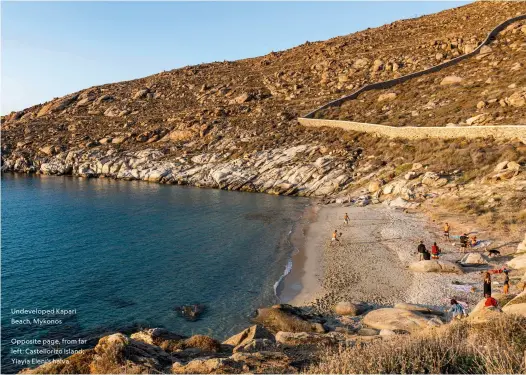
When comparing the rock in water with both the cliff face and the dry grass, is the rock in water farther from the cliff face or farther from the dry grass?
the cliff face

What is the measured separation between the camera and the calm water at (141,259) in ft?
71.3

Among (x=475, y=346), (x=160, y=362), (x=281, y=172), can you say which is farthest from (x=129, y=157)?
(x=475, y=346)

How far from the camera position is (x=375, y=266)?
88.6 ft

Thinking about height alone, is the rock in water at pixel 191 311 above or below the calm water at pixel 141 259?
below

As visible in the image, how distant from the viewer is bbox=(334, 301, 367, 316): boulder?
20203 millimetres

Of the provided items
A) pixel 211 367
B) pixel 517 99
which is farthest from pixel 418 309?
pixel 517 99

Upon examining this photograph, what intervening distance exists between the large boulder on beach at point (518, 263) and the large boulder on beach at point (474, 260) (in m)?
1.57

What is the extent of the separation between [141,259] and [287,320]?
16165mm

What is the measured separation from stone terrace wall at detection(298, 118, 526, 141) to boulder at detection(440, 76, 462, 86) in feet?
60.2

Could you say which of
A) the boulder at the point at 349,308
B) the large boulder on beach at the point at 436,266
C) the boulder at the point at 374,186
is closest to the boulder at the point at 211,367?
the boulder at the point at 349,308

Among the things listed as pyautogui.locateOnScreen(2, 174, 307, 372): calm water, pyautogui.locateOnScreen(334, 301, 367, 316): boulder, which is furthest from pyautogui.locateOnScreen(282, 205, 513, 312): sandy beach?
pyautogui.locateOnScreen(2, 174, 307, 372): calm water

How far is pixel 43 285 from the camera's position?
2612cm

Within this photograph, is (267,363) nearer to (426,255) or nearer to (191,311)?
(191,311)

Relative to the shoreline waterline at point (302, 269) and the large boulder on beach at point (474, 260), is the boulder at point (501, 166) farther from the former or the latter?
the shoreline waterline at point (302, 269)
